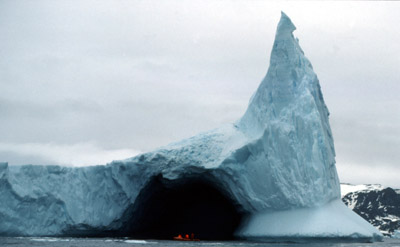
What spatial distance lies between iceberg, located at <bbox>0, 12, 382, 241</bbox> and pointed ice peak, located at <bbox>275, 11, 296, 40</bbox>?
0.15 ft

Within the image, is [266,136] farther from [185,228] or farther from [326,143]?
[185,228]

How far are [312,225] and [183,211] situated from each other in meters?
10.3

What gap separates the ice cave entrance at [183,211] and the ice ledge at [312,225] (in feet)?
6.97

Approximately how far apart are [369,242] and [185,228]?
1084 cm

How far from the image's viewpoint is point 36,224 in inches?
933

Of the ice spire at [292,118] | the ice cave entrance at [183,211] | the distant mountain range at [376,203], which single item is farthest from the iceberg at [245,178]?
the distant mountain range at [376,203]

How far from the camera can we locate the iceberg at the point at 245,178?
71.3 feet

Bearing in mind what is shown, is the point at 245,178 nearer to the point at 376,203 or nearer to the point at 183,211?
the point at 183,211

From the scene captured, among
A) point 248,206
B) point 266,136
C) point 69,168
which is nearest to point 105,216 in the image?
point 69,168

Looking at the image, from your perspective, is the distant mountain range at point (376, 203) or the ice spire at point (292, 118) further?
the distant mountain range at point (376, 203)

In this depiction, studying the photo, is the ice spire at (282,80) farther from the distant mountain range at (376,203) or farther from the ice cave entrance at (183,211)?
the distant mountain range at (376,203)

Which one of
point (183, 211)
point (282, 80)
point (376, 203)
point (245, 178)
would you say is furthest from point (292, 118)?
point (376, 203)

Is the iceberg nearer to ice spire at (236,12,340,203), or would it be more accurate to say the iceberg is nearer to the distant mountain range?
ice spire at (236,12,340,203)

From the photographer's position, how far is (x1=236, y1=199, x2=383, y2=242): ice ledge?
20.2 m
